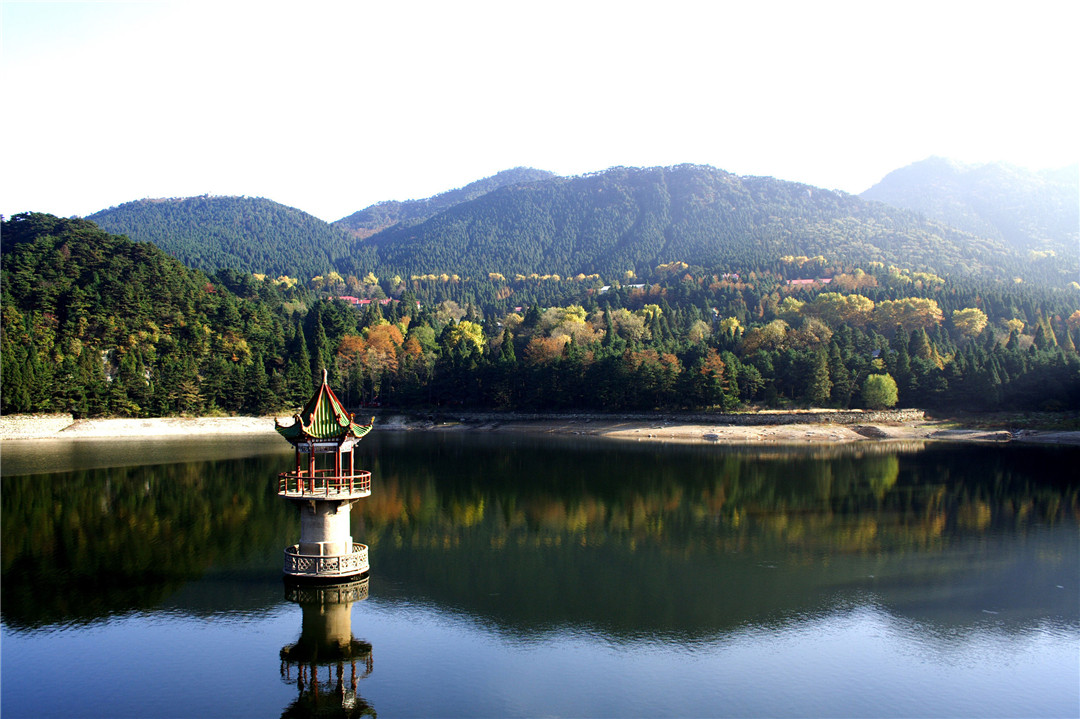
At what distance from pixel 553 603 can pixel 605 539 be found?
998 cm

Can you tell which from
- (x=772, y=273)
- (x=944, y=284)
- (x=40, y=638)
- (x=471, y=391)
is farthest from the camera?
(x=772, y=273)

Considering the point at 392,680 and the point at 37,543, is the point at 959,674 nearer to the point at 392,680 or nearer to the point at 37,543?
the point at 392,680

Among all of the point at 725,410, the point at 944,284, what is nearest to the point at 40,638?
the point at 725,410

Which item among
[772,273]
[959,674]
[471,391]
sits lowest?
[959,674]

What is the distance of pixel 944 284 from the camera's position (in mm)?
145125

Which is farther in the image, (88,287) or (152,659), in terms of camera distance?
(88,287)

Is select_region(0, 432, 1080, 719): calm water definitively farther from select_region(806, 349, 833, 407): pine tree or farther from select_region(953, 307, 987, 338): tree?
select_region(953, 307, 987, 338): tree

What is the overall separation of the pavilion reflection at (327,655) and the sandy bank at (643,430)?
57.6 metres

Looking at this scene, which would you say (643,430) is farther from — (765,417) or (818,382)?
(818,382)

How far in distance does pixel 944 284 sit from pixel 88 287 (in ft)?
444

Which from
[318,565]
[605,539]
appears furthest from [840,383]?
[318,565]

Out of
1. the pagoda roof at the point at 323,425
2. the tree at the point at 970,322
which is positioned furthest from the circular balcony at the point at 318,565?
the tree at the point at 970,322

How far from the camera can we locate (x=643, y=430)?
286 feet

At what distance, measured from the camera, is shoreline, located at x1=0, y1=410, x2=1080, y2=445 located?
76.5 metres
